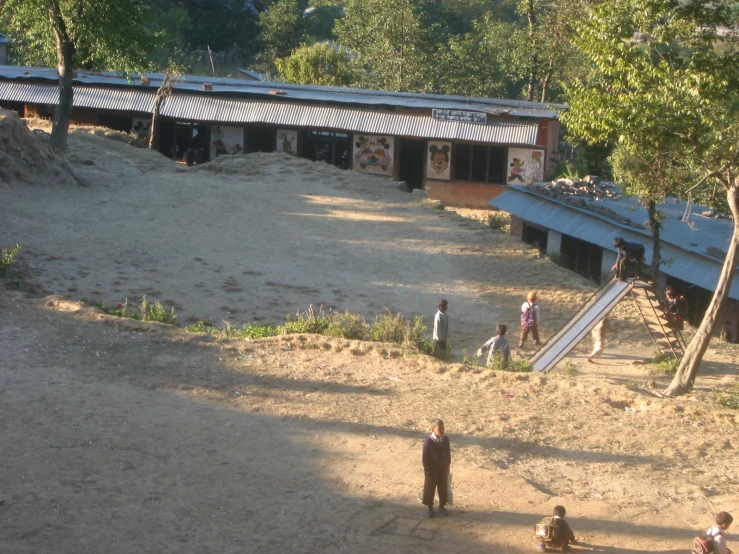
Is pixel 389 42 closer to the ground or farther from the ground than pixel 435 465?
farther from the ground

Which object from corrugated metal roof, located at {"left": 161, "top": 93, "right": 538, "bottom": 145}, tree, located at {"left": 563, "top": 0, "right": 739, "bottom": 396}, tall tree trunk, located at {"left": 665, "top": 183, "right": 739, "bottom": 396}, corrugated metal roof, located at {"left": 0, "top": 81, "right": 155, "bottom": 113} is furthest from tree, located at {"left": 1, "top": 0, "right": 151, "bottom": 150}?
tall tree trunk, located at {"left": 665, "top": 183, "right": 739, "bottom": 396}

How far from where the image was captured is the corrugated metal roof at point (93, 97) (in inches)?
1287

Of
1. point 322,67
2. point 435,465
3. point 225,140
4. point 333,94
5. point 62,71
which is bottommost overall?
point 435,465

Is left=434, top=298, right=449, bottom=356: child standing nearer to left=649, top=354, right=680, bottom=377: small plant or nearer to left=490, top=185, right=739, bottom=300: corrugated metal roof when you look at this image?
left=649, top=354, right=680, bottom=377: small plant

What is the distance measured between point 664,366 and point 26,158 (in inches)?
665

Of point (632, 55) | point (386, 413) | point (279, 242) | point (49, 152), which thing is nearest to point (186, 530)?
point (386, 413)

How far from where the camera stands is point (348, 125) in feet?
102

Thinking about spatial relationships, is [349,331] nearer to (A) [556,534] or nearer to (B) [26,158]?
(A) [556,534]

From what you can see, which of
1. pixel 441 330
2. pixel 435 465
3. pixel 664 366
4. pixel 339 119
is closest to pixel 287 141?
pixel 339 119

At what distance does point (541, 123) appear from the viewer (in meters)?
30.0

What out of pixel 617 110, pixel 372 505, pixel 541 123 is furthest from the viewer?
pixel 541 123

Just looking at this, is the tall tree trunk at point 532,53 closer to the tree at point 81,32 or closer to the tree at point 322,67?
the tree at point 322,67

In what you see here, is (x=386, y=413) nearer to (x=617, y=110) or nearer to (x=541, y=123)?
(x=617, y=110)

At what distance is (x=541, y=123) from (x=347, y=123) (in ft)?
21.6
